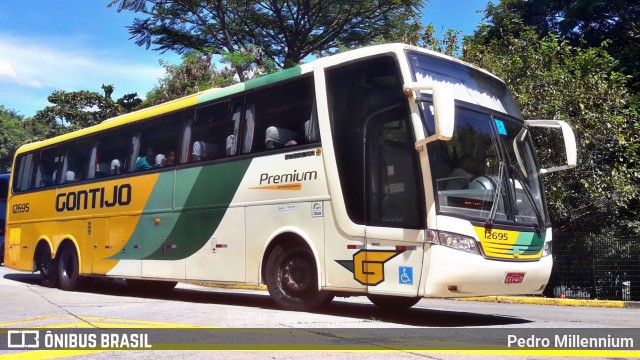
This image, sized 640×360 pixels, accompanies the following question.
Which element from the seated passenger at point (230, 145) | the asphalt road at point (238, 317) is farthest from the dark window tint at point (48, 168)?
the seated passenger at point (230, 145)

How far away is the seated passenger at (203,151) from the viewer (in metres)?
10.6

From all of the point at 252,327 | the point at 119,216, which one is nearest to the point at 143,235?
the point at 119,216

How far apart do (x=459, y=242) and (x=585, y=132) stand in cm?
961

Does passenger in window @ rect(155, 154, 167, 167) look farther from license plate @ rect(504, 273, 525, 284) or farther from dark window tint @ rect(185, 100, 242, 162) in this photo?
license plate @ rect(504, 273, 525, 284)

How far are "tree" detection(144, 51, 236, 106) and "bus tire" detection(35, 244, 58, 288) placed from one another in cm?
977

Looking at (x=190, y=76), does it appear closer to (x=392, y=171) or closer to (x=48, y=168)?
(x=48, y=168)

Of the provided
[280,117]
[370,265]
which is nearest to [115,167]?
[280,117]

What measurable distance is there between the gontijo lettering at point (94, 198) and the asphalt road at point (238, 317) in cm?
184

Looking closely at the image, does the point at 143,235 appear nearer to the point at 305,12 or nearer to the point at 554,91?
the point at 554,91

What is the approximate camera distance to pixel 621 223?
16.8 metres

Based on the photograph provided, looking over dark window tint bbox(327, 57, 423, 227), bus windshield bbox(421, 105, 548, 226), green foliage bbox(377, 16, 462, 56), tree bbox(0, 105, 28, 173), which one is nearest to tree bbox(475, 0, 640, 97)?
green foliage bbox(377, 16, 462, 56)

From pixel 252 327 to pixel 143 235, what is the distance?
5173mm

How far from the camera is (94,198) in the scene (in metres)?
13.3

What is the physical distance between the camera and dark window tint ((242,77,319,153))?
9242mm
